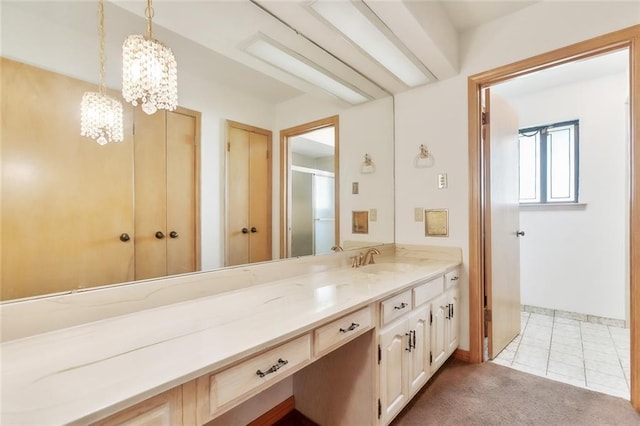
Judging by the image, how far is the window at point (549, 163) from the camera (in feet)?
10.3

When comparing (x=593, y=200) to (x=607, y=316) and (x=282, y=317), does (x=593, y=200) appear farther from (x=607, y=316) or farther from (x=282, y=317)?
(x=282, y=317)

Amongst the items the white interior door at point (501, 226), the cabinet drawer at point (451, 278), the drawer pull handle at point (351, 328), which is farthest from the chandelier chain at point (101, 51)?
the white interior door at point (501, 226)

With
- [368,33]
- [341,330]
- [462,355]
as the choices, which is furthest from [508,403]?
[368,33]

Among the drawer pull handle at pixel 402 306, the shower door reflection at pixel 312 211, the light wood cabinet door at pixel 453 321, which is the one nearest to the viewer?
the drawer pull handle at pixel 402 306

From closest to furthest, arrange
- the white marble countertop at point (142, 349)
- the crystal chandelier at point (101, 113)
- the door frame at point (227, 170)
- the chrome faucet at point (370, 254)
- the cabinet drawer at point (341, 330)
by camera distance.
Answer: the white marble countertop at point (142, 349), the crystal chandelier at point (101, 113), the cabinet drawer at point (341, 330), the door frame at point (227, 170), the chrome faucet at point (370, 254)

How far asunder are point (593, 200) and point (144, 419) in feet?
13.2

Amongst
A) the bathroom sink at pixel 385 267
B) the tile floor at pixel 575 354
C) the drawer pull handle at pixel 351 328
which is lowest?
the tile floor at pixel 575 354

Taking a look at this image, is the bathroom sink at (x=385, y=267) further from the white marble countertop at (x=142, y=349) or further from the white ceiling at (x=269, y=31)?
the white ceiling at (x=269, y=31)

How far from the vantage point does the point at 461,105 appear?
2193mm

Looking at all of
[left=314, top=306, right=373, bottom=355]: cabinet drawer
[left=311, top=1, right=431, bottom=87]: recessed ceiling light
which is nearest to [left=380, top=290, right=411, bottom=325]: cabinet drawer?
[left=314, top=306, right=373, bottom=355]: cabinet drawer

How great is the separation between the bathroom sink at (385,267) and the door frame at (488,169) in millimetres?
564

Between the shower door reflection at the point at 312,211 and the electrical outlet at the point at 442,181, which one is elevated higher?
the electrical outlet at the point at 442,181

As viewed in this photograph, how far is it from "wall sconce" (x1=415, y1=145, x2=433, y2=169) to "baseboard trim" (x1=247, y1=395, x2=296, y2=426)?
193 centimetres

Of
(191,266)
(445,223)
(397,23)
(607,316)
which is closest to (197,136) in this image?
(191,266)
